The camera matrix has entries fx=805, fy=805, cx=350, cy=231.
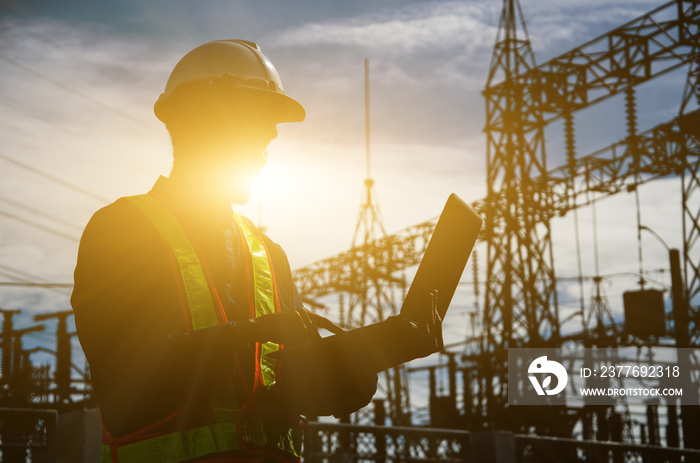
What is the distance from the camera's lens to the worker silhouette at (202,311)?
2.08 metres

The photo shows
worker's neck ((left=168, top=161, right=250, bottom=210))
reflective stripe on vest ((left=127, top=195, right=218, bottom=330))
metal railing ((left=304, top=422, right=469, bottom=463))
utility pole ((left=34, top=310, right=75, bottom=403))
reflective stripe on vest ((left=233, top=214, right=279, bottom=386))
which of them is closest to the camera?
reflective stripe on vest ((left=127, top=195, right=218, bottom=330))

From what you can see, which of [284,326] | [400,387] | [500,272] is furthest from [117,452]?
[400,387]

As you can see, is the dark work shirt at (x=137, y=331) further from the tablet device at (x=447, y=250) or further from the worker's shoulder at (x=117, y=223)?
the tablet device at (x=447, y=250)

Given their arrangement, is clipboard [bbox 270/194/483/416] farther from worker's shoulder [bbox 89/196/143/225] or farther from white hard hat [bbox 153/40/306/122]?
white hard hat [bbox 153/40/306/122]

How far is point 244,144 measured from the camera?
254 cm

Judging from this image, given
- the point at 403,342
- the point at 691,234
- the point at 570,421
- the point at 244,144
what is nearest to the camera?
the point at 403,342

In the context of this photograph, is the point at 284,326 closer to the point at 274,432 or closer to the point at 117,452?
the point at 274,432

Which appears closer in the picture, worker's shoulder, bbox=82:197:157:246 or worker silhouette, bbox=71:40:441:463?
worker silhouette, bbox=71:40:441:463

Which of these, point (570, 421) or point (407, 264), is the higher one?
point (407, 264)

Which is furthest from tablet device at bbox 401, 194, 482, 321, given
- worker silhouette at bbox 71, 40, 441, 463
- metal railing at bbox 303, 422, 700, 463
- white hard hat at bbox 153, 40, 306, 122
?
metal railing at bbox 303, 422, 700, 463

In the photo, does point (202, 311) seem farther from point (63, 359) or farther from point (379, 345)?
point (63, 359)

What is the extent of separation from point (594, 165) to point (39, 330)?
67.9ft

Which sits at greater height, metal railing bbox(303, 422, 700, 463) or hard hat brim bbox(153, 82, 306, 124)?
hard hat brim bbox(153, 82, 306, 124)

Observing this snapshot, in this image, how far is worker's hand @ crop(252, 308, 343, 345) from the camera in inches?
82.5
